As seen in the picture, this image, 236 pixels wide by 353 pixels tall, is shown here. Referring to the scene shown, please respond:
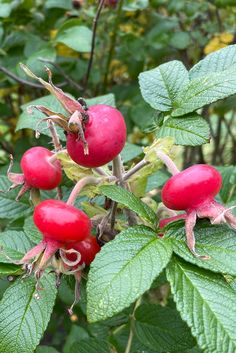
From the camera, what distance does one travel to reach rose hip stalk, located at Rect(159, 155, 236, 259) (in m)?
1.03

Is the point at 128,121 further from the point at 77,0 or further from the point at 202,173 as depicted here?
the point at 202,173

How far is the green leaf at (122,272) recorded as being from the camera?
92 cm

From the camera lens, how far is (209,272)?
99 cm

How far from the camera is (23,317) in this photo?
3.62 feet

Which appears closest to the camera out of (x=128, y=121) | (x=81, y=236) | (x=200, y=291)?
(x=200, y=291)

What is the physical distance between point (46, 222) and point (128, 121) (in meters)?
1.38

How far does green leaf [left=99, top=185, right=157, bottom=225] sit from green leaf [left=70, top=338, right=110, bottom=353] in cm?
47

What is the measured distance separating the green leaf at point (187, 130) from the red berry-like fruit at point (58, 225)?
279mm

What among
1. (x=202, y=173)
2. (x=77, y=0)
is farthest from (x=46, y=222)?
(x=77, y=0)

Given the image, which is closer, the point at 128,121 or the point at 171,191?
the point at 171,191

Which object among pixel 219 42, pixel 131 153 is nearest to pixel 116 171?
pixel 131 153

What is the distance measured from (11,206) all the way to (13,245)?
33 cm

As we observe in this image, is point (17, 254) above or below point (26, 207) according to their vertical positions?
above

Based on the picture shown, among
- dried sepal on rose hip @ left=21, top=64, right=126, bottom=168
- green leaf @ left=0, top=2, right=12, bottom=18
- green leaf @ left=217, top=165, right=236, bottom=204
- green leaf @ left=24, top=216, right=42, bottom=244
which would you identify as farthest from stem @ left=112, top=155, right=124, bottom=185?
green leaf @ left=0, top=2, right=12, bottom=18
